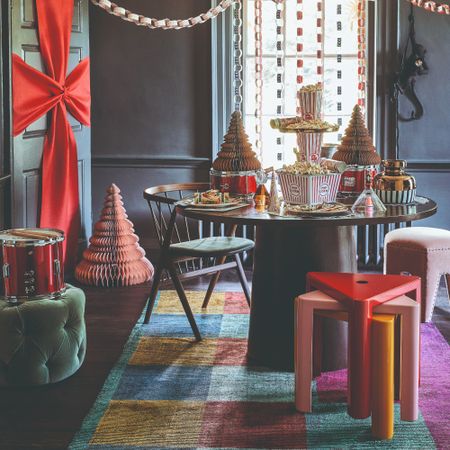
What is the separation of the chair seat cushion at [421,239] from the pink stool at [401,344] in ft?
4.89

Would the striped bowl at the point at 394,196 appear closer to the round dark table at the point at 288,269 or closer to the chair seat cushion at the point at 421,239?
the round dark table at the point at 288,269

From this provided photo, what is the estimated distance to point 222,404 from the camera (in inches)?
137

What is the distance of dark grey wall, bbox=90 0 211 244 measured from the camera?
607 centimetres

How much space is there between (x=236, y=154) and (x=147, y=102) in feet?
7.27

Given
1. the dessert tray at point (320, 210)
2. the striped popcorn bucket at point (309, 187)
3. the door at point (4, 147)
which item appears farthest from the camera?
the door at point (4, 147)

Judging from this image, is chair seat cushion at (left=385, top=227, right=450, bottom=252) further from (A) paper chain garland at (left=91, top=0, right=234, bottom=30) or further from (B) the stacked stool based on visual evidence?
(A) paper chain garland at (left=91, top=0, right=234, bottom=30)

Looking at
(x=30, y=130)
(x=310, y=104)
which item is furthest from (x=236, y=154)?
(x=30, y=130)

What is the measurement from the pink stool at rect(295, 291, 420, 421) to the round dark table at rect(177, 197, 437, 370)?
45 centimetres

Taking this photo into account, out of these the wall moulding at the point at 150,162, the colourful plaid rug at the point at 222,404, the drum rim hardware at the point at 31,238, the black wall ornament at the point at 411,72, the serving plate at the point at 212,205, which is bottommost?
the colourful plaid rug at the point at 222,404

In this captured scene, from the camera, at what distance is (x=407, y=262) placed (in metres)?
4.79

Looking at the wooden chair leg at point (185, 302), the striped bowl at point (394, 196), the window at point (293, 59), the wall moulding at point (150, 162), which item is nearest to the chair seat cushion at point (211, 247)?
the wooden chair leg at point (185, 302)

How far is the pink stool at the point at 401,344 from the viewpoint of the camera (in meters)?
3.17

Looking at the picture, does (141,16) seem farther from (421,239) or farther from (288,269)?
(421,239)

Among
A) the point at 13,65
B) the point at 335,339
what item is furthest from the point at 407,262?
the point at 13,65
